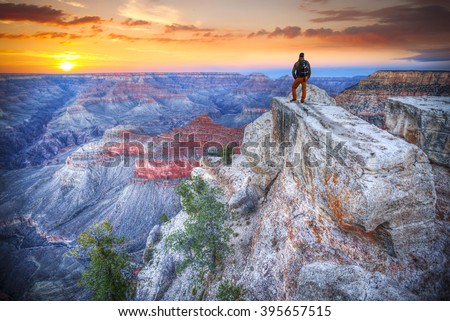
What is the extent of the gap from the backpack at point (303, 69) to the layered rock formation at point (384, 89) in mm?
35753

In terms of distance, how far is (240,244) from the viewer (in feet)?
49.9

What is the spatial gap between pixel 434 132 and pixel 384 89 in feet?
159

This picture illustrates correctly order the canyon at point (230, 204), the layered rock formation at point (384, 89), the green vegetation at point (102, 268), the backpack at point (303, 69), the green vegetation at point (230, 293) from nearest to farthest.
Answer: the canyon at point (230, 204)
the green vegetation at point (230, 293)
the backpack at point (303, 69)
the green vegetation at point (102, 268)
the layered rock formation at point (384, 89)

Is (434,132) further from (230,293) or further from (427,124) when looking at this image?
(230,293)

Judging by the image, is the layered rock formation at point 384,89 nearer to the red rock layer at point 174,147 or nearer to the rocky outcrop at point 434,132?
the red rock layer at point 174,147

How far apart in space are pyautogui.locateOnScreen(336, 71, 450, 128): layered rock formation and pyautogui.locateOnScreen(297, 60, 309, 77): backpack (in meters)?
35.8

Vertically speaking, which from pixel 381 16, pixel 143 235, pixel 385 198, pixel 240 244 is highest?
pixel 381 16

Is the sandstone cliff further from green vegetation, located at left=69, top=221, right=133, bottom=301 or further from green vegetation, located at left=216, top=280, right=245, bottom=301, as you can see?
green vegetation, located at left=69, top=221, right=133, bottom=301

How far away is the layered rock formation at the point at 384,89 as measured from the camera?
140ft

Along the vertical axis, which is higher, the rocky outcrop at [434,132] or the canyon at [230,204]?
the rocky outcrop at [434,132]

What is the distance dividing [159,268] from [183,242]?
597 centimetres

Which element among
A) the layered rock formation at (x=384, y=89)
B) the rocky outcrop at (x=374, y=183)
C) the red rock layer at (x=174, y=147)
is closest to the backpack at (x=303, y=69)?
the rocky outcrop at (x=374, y=183)
